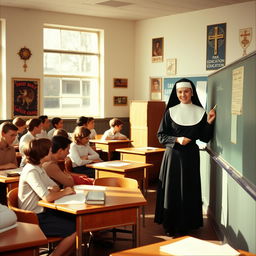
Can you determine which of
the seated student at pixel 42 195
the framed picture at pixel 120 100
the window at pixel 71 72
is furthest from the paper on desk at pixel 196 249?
the framed picture at pixel 120 100

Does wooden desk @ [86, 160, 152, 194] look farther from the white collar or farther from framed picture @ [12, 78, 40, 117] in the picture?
framed picture @ [12, 78, 40, 117]

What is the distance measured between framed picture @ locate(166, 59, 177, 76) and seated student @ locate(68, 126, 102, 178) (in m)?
4.85

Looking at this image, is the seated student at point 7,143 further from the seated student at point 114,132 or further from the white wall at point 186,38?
the white wall at point 186,38

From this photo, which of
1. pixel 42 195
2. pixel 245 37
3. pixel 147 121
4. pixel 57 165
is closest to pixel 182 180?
pixel 57 165

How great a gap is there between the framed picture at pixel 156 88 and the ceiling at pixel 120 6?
161 centimetres

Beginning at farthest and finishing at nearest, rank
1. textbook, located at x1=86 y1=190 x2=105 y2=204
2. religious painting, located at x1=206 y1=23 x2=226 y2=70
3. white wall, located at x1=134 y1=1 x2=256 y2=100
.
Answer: religious painting, located at x1=206 y1=23 x2=226 y2=70, white wall, located at x1=134 y1=1 x2=256 y2=100, textbook, located at x1=86 y1=190 x2=105 y2=204

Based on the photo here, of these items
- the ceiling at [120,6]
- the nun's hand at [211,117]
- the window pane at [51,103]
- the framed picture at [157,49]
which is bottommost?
the nun's hand at [211,117]

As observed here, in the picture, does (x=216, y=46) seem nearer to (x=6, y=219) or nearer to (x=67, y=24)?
(x=67, y=24)

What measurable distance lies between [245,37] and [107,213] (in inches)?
265

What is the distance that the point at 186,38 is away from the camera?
410 inches

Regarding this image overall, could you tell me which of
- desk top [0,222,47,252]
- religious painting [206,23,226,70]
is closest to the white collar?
desk top [0,222,47,252]

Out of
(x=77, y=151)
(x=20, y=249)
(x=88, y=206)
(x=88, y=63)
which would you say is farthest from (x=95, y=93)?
(x=20, y=249)

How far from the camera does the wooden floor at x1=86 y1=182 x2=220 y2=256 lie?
4.74m

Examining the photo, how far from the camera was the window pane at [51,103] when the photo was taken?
10.9 metres
